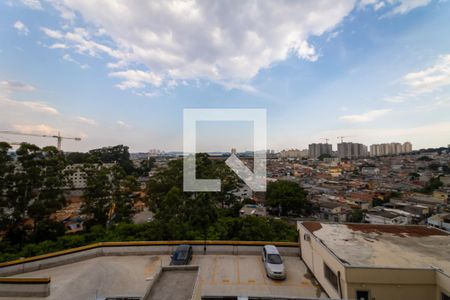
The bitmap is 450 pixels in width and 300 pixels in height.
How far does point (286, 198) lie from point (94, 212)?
1926cm

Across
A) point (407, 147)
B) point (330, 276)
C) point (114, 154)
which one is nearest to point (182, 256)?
point (330, 276)

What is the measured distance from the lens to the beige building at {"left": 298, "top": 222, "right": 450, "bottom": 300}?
4.11 m

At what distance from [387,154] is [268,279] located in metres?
113

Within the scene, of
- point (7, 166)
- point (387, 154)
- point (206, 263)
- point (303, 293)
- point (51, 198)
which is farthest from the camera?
point (387, 154)

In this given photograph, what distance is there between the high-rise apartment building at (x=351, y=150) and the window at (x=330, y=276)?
10085cm

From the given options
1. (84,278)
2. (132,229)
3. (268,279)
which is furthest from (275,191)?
(84,278)

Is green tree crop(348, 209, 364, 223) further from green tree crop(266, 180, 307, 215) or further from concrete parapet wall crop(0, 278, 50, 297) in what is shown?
concrete parapet wall crop(0, 278, 50, 297)

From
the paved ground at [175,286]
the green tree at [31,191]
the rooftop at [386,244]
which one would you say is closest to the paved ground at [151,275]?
the rooftop at [386,244]

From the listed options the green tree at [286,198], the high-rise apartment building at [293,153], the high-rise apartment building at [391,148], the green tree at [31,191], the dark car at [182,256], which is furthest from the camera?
the high-rise apartment building at [293,153]

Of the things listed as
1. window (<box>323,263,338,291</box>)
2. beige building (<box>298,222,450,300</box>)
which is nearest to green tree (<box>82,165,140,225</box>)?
beige building (<box>298,222,450,300</box>)

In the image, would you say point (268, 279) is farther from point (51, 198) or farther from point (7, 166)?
point (7, 166)

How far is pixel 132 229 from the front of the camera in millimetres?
9500

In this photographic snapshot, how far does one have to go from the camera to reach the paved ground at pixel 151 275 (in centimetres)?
521

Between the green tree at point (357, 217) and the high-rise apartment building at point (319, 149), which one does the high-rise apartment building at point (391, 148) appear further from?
the green tree at point (357, 217)
